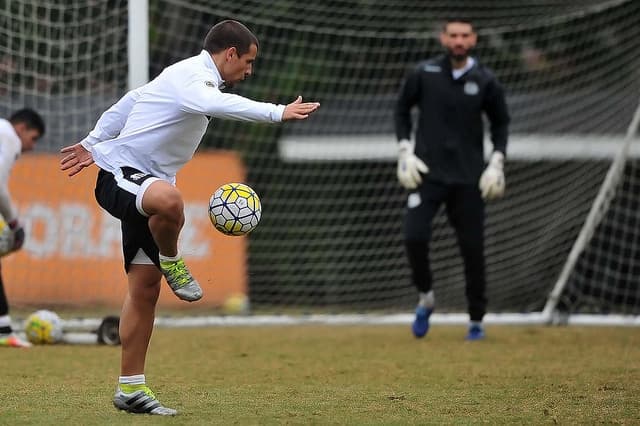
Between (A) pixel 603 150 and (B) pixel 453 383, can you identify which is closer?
(B) pixel 453 383

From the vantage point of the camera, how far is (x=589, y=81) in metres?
11.9

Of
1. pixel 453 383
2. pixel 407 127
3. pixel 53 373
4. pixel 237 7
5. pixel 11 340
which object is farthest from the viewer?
pixel 237 7

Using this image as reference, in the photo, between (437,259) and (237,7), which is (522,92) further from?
(237,7)

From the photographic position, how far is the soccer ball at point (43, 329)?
8.45 meters

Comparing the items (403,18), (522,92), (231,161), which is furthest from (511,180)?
(231,161)

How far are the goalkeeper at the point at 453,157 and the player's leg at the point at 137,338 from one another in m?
3.83

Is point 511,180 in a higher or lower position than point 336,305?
higher

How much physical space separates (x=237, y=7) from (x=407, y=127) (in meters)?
2.89

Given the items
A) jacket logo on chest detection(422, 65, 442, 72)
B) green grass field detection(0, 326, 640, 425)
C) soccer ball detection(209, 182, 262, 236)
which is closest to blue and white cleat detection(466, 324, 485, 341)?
green grass field detection(0, 326, 640, 425)

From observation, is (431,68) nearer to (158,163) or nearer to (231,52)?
(231,52)

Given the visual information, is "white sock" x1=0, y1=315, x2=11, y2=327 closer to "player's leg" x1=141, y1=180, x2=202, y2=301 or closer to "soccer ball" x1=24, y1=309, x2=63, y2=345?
"soccer ball" x1=24, y1=309, x2=63, y2=345

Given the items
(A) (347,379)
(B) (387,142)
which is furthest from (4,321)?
(B) (387,142)

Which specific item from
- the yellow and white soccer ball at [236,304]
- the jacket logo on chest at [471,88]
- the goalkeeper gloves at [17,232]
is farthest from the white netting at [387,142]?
the goalkeeper gloves at [17,232]

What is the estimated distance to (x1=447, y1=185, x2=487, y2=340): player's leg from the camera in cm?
870
